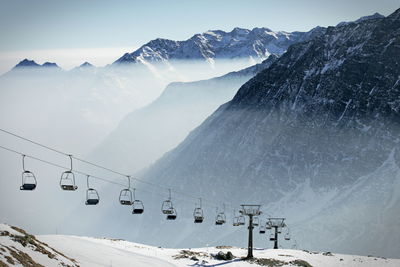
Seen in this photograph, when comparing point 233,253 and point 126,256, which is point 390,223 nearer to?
point 233,253

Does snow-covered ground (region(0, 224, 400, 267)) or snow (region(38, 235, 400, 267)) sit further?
snow (region(38, 235, 400, 267))

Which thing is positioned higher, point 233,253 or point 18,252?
point 233,253

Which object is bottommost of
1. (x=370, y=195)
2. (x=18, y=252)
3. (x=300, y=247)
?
(x=18, y=252)

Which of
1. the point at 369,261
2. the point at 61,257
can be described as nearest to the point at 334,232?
the point at 369,261

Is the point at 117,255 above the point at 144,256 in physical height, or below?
below

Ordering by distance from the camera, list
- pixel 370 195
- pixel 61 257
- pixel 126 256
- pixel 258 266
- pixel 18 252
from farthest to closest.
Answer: pixel 370 195, pixel 258 266, pixel 126 256, pixel 61 257, pixel 18 252

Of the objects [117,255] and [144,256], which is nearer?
[117,255]

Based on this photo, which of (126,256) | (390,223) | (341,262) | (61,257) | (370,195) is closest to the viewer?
(61,257)

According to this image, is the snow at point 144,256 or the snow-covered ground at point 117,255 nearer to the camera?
the snow-covered ground at point 117,255
